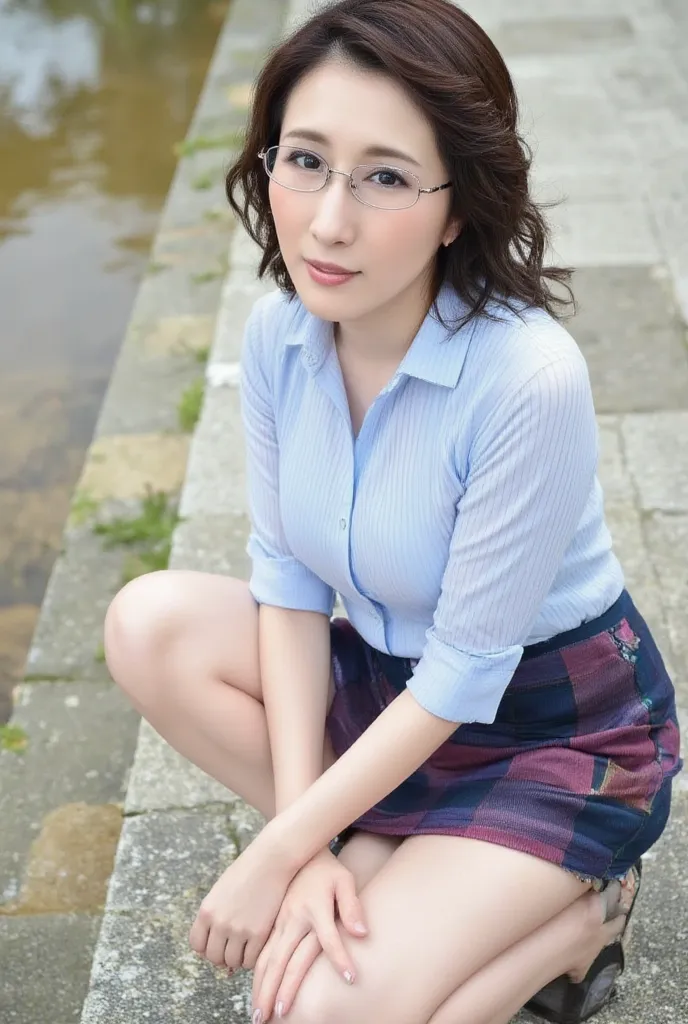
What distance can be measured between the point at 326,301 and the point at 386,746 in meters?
→ 0.56

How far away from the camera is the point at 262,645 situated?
6.16ft

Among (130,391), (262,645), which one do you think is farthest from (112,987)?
(130,391)

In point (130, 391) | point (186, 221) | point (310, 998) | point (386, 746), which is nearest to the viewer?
point (310, 998)

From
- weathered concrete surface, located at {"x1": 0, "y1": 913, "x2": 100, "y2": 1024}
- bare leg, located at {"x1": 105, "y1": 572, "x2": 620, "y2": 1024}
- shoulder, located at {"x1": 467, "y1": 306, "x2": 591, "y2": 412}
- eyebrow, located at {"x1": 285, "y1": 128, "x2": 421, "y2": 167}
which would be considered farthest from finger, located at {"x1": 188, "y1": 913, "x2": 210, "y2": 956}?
eyebrow, located at {"x1": 285, "y1": 128, "x2": 421, "y2": 167}

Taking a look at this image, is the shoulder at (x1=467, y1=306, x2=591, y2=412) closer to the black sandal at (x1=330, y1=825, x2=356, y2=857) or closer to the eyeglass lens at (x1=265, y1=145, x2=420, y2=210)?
the eyeglass lens at (x1=265, y1=145, x2=420, y2=210)

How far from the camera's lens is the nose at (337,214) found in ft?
5.16

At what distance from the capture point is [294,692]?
1.83 metres

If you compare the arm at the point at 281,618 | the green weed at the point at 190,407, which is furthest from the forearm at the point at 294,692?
the green weed at the point at 190,407

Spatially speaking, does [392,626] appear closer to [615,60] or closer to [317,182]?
[317,182]

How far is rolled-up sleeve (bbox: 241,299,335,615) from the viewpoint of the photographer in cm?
188

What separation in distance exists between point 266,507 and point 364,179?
1.77 ft

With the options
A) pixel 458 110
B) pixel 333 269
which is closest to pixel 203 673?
pixel 333 269

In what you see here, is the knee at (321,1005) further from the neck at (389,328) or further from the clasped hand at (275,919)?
the neck at (389,328)

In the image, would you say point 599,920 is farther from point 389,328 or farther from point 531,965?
point 389,328
